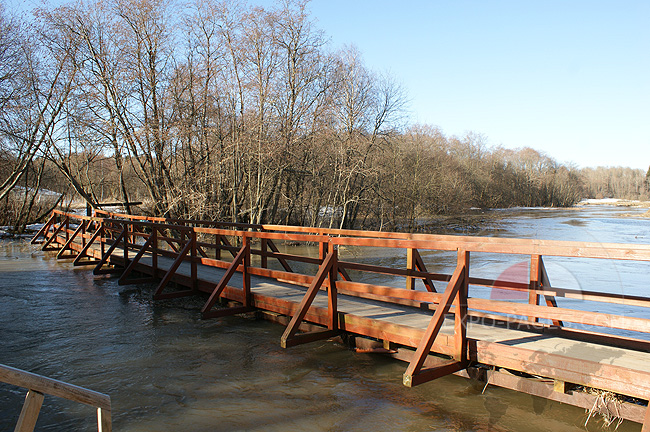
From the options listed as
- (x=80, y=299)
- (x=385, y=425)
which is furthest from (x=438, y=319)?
(x=80, y=299)

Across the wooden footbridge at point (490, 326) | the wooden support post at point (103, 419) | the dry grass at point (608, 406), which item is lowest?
the dry grass at point (608, 406)

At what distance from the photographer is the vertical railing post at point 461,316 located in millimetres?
5000

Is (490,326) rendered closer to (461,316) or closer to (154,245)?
(461,316)

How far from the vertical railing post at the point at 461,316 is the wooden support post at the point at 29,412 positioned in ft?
13.2

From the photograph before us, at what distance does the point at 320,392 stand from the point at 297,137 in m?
17.5

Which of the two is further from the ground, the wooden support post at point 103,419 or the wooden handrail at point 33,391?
the wooden handrail at point 33,391

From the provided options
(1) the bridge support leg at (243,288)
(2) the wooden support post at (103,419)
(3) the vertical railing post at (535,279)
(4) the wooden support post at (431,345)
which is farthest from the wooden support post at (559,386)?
(1) the bridge support leg at (243,288)

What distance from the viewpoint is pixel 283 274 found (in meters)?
7.49

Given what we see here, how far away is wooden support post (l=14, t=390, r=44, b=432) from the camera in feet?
6.07

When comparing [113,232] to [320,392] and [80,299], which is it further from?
[320,392]

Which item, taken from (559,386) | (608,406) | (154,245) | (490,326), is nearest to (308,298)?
(490,326)

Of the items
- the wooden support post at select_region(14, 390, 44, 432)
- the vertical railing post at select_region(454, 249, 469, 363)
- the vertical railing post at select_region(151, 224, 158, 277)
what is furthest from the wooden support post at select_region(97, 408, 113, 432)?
the vertical railing post at select_region(151, 224, 158, 277)

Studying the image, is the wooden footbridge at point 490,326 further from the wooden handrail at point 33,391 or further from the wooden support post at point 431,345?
the wooden handrail at point 33,391

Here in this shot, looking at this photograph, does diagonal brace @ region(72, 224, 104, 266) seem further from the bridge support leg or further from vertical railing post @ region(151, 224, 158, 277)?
the bridge support leg
